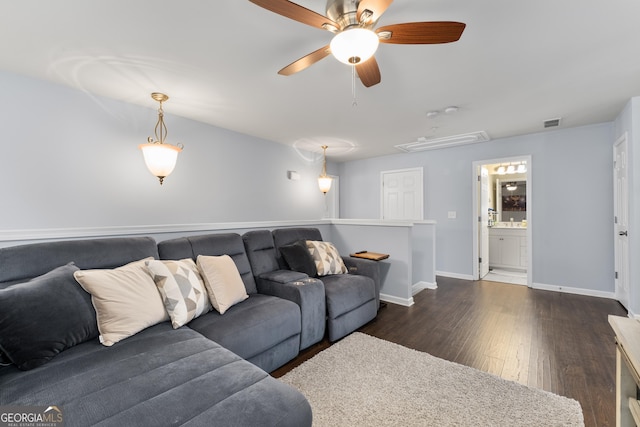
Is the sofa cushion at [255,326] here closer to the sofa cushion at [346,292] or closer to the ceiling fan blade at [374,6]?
the sofa cushion at [346,292]

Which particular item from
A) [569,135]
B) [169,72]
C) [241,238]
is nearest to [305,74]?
[169,72]

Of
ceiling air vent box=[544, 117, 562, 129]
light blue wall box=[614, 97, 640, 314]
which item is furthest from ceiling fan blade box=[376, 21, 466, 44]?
ceiling air vent box=[544, 117, 562, 129]

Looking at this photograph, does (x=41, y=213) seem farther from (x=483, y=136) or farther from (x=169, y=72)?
(x=483, y=136)

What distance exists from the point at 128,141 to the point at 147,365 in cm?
251

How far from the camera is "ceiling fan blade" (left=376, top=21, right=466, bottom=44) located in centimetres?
135

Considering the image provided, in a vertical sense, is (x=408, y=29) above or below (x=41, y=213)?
above

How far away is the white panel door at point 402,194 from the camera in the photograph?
538 cm

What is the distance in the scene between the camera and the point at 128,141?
2924mm

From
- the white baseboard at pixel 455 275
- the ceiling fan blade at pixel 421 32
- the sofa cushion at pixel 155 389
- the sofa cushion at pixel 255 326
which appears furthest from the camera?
the white baseboard at pixel 455 275

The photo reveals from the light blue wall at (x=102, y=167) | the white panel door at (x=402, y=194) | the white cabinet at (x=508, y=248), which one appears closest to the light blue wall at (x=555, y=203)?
the white panel door at (x=402, y=194)

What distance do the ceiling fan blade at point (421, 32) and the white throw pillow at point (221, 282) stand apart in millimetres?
1962

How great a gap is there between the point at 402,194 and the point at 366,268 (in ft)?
9.24

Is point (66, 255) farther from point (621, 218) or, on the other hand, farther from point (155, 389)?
point (621, 218)

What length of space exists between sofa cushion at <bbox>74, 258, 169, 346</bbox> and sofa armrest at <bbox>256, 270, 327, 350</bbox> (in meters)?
0.95
